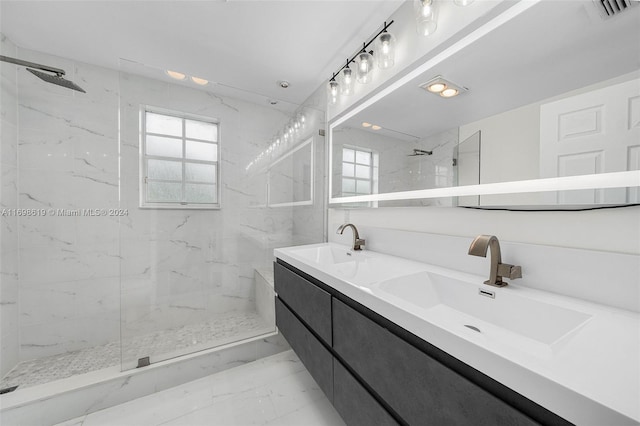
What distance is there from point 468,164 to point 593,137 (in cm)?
37

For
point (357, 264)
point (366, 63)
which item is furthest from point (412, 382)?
point (366, 63)

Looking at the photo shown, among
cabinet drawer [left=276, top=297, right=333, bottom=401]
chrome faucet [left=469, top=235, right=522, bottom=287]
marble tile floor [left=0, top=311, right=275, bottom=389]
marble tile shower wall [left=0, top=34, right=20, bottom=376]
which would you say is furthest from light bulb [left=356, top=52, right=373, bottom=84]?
marble tile shower wall [left=0, top=34, right=20, bottom=376]

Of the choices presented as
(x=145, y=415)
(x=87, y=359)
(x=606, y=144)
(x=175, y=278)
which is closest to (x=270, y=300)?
(x=175, y=278)

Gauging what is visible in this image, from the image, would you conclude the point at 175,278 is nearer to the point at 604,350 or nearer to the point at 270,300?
the point at 270,300

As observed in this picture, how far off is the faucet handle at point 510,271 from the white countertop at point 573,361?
0.29 ft

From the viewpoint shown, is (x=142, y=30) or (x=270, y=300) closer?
(x=142, y=30)

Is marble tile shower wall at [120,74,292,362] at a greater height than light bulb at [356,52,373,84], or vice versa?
light bulb at [356,52,373,84]

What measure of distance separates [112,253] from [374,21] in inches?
111

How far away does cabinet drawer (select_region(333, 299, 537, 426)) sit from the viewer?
45 cm

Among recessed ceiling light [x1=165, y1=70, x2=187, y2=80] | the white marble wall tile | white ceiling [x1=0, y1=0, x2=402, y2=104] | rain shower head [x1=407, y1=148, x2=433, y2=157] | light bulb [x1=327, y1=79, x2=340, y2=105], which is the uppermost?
white ceiling [x1=0, y1=0, x2=402, y2=104]

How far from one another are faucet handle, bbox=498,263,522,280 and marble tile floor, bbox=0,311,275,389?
1691 mm

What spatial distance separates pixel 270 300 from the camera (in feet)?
6.45

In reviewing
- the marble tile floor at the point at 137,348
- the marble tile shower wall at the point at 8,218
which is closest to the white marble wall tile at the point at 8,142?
the marble tile shower wall at the point at 8,218

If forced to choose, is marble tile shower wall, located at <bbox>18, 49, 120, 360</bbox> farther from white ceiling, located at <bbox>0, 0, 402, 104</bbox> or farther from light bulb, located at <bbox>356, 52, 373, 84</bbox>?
light bulb, located at <bbox>356, 52, 373, 84</bbox>
